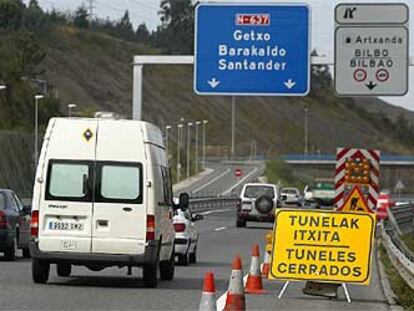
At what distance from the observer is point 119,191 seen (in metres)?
20.1

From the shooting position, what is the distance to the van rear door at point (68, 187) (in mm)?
19859

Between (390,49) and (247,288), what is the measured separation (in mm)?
5362

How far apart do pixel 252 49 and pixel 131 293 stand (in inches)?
401

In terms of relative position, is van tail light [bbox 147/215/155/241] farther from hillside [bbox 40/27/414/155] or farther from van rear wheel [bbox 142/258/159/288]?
hillside [bbox 40/27/414/155]

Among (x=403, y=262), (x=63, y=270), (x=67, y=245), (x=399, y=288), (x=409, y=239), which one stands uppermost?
(x=67, y=245)

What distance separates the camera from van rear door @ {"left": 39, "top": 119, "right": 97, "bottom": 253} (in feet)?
65.2

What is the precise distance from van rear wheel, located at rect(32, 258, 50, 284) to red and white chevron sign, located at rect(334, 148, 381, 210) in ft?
37.0

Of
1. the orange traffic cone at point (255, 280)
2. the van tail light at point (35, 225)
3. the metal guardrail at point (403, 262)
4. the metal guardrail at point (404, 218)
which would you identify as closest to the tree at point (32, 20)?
the metal guardrail at point (404, 218)

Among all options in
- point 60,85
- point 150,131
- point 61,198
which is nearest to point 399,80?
point 150,131

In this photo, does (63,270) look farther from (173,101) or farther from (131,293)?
(173,101)

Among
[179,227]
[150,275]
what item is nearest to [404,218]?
[179,227]

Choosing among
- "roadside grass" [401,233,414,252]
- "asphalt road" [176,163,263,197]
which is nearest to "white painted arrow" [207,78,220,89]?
"roadside grass" [401,233,414,252]

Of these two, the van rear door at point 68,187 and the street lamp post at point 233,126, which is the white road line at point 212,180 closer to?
the street lamp post at point 233,126

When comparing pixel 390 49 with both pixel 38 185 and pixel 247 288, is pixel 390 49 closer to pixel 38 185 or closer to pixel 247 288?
pixel 247 288
